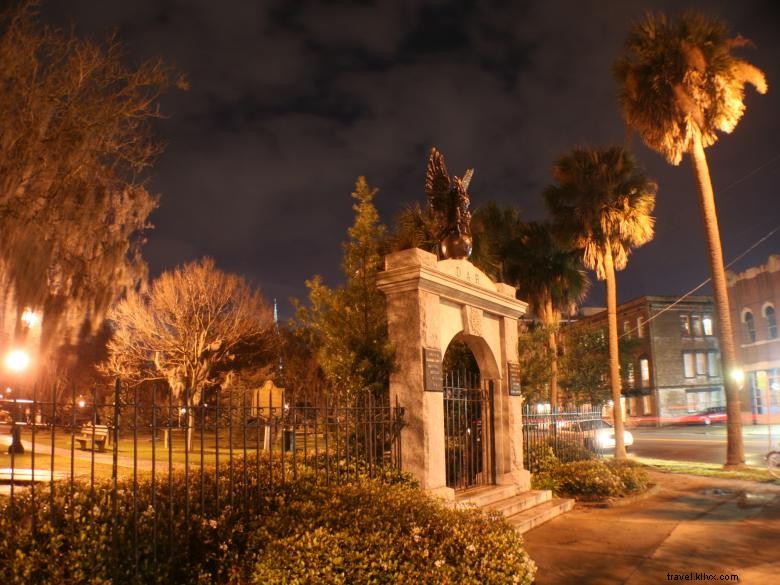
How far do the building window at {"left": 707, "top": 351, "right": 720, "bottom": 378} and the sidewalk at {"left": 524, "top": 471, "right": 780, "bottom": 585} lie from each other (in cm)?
4251

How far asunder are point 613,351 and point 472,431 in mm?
10216

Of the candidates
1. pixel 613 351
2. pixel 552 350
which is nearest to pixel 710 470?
pixel 613 351

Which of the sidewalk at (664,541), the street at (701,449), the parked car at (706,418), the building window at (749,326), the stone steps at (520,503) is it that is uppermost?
the building window at (749,326)

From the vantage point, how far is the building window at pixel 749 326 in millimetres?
39188

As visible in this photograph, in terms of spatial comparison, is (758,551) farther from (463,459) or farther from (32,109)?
(32,109)

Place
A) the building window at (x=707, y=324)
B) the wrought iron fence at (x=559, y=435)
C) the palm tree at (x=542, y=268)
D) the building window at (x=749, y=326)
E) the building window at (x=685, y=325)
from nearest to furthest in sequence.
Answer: the wrought iron fence at (x=559, y=435) → the palm tree at (x=542, y=268) → the building window at (x=749, y=326) → the building window at (x=685, y=325) → the building window at (x=707, y=324)

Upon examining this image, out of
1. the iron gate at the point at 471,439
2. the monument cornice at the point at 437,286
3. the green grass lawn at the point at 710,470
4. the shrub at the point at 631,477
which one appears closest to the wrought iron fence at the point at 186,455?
the monument cornice at the point at 437,286

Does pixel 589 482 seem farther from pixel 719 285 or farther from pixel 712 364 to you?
pixel 712 364

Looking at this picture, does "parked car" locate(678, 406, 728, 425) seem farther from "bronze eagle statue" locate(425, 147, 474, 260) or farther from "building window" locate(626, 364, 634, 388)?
"bronze eagle statue" locate(425, 147, 474, 260)

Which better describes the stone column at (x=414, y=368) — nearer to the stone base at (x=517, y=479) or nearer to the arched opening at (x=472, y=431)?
the arched opening at (x=472, y=431)

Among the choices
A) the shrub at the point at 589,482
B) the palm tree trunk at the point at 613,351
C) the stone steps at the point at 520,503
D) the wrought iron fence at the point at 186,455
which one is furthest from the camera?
the palm tree trunk at the point at 613,351

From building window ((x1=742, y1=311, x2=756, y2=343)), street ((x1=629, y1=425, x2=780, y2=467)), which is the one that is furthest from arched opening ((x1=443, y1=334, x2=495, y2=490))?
building window ((x1=742, y1=311, x2=756, y2=343))

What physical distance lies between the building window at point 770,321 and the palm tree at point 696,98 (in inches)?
929

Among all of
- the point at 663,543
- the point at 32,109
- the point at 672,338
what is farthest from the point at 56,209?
the point at 672,338
